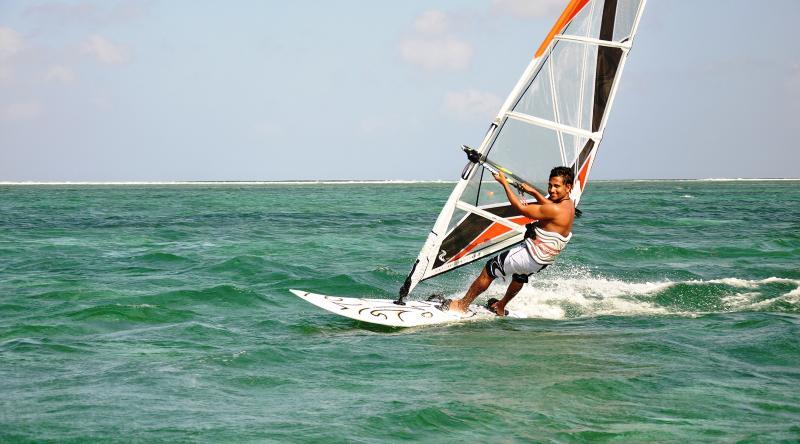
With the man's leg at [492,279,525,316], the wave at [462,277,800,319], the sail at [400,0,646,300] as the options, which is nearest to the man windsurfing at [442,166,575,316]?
the man's leg at [492,279,525,316]

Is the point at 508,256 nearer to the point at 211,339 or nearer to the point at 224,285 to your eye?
the point at 211,339

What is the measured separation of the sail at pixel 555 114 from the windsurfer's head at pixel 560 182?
2.20 feet

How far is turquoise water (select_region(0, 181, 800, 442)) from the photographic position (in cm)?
565

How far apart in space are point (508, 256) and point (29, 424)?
5.01m

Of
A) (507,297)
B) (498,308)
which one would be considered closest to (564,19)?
(507,297)

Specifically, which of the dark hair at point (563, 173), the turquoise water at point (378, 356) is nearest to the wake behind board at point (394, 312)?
the turquoise water at point (378, 356)

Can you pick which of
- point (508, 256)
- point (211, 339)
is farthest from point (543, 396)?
point (211, 339)

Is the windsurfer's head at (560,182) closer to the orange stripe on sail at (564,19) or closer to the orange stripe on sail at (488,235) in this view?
the orange stripe on sail at (488,235)

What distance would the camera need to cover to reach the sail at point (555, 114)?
9.46 m

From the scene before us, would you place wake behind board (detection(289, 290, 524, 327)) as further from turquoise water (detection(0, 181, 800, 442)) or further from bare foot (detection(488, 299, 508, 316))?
turquoise water (detection(0, 181, 800, 442))

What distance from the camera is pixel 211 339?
27.8 feet

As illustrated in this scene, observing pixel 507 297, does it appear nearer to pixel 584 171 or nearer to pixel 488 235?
pixel 488 235

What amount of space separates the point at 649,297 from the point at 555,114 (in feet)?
10.1

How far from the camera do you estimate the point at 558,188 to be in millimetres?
8805
